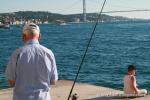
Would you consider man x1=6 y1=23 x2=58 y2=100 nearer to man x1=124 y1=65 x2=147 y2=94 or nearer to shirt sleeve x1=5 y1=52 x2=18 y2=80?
shirt sleeve x1=5 y1=52 x2=18 y2=80

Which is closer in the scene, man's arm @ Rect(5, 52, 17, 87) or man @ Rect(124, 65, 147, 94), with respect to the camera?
man's arm @ Rect(5, 52, 17, 87)

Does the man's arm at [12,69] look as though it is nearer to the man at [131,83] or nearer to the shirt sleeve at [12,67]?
the shirt sleeve at [12,67]

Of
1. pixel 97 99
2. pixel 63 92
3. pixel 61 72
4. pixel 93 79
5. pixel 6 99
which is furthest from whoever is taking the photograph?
pixel 61 72

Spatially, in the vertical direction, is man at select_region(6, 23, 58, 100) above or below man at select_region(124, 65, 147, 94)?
above

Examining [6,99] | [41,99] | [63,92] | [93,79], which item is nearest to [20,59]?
[41,99]

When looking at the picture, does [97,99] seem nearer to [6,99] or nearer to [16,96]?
[6,99]

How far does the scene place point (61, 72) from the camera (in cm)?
2989

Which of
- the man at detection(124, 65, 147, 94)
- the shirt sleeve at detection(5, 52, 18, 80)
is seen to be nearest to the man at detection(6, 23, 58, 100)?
the shirt sleeve at detection(5, 52, 18, 80)

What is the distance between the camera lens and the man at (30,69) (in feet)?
16.1

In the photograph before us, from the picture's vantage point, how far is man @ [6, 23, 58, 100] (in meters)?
4.92

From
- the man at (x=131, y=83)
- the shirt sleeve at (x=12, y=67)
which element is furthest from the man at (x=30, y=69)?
the man at (x=131, y=83)

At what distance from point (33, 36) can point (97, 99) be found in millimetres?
6196

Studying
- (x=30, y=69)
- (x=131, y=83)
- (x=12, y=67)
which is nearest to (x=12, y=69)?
(x=12, y=67)

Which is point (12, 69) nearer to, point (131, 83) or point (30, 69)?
point (30, 69)
